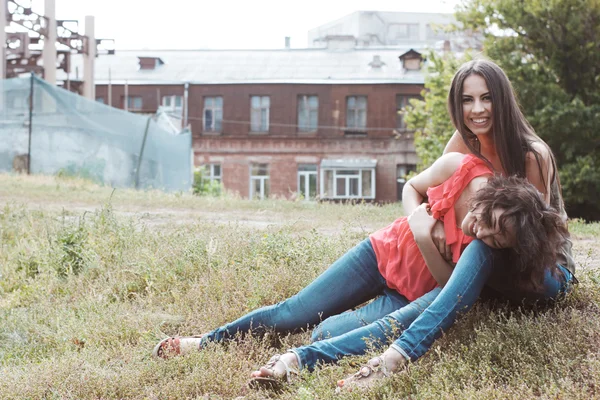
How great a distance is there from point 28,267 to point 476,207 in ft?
13.8

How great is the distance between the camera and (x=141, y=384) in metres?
3.68

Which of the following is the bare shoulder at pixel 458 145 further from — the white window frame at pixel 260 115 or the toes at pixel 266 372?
the white window frame at pixel 260 115

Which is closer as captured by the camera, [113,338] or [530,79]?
[113,338]

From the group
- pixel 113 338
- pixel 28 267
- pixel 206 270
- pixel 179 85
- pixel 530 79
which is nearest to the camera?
pixel 113 338

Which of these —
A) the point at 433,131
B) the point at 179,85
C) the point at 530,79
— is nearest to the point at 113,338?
the point at 530,79

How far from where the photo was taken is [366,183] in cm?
3544

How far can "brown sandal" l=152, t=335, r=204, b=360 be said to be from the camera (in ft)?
13.0

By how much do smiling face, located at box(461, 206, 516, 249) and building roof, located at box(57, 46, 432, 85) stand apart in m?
32.2

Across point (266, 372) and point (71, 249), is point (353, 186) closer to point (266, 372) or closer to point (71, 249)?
point (71, 249)

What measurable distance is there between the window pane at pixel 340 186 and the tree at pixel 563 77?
65.5ft

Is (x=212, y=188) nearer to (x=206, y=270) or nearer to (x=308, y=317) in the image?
(x=206, y=270)

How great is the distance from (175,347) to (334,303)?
2.78ft

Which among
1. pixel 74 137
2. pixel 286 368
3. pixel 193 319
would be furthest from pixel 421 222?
pixel 74 137

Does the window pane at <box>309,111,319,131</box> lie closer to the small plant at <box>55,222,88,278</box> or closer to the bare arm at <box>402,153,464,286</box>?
the small plant at <box>55,222,88,278</box>
